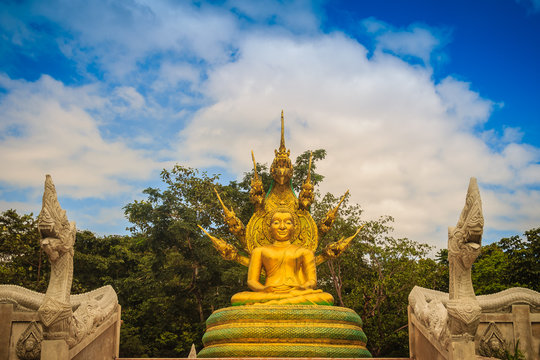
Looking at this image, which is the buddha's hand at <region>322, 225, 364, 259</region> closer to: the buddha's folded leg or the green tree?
the buddha's folded leg

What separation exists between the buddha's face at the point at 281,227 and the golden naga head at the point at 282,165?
1054 millimetres

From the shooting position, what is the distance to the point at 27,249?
21.6 m

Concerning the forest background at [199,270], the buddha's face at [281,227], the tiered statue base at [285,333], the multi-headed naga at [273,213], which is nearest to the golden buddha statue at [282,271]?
the buddha's face at [281,227]

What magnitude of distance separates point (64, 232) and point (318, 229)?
8155mm

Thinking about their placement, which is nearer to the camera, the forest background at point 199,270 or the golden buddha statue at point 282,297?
the golden buddha statue at point 282,297

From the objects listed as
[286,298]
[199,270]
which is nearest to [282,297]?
[286,298]

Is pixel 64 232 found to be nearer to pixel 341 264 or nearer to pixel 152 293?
pixel 152 293

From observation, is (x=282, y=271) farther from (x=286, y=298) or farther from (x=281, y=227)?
(x=286, y=298)

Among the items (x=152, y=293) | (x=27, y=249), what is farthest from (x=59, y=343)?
(x=152, y=293)

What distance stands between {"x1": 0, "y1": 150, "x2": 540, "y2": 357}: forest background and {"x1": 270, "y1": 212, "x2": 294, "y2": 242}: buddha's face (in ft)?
27.1

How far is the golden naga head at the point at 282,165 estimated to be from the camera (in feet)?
51.1

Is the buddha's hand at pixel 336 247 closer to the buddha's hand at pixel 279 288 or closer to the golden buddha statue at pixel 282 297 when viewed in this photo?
the golden buddha statue at pixel 282 297

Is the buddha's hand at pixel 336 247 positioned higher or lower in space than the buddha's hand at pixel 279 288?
higher

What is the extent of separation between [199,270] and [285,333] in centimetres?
1365
